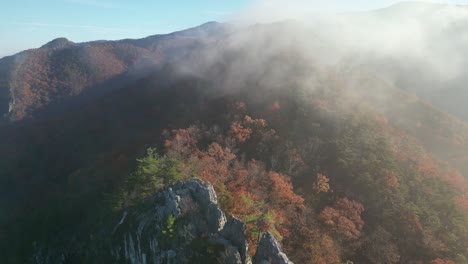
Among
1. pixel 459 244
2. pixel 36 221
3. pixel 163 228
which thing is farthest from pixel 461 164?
pixel 36 221

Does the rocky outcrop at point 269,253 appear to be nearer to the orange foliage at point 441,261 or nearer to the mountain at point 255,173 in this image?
the mountain at point 255,173

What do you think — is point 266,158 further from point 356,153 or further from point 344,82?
point 344,82

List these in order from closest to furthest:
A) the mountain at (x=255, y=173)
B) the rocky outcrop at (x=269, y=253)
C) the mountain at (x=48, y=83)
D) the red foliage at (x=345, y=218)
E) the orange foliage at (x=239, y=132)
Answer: the rocky outcrop at (x=269, y=253) < the mountain at (x=255, y=173) < the red foliage at (x=345, y=218) < the orange foliage at (x=239, y=132) < the mountain at (x=48, y=83)

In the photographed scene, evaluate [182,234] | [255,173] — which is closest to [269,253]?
[182,234]

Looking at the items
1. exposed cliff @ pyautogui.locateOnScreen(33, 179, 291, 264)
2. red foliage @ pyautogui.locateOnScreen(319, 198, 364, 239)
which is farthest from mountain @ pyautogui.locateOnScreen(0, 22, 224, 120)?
exposed cliff @ pyautogui.locateOnScreen(33, 179, 291, 264)

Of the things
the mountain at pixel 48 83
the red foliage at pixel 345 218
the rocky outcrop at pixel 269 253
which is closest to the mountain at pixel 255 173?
the rocky outcrop at pixel 269 253

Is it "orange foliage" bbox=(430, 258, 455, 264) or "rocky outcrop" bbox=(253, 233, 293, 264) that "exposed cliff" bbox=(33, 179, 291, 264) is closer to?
"rocky outcrop" bbox=(253, 233, 293, 264)
